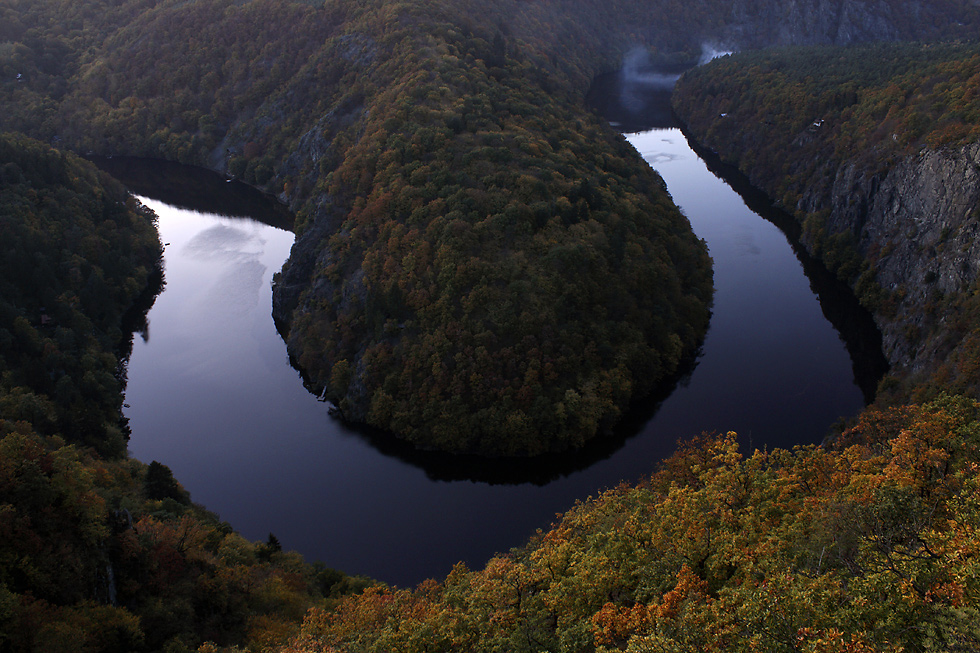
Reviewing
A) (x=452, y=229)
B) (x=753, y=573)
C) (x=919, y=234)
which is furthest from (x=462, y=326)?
(x=919, y=234)

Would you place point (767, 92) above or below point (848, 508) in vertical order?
above

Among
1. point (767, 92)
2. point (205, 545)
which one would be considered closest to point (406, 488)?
point (205, 545)

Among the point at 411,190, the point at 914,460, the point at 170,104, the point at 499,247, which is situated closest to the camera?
the point at 914,460

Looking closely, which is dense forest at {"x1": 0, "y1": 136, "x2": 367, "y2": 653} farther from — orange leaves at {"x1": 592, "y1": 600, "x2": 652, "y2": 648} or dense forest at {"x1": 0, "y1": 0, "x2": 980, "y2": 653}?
orange leaves at {"x1": 592, "y1": 600, "x2": 652, "y2": 648}

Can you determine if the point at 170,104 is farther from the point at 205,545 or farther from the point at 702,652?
the point at 702,652

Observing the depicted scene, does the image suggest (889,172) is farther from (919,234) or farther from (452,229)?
(452,229)

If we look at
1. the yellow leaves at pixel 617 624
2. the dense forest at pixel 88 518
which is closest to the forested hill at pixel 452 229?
the dense forest at pixel 88 518

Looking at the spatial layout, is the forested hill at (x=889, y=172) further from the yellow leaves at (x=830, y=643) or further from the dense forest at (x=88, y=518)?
the dense forest at (x=88, y=518)

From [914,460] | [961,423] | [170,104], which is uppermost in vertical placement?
[170,104]
